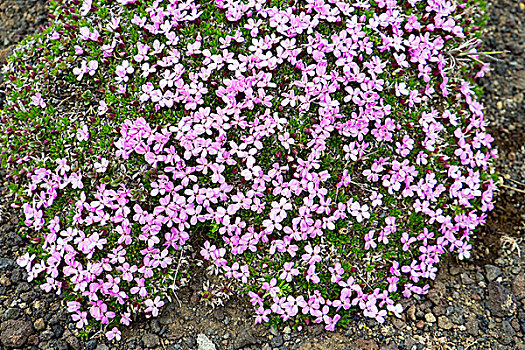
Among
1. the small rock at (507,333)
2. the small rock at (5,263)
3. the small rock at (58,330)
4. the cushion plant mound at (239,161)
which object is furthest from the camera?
the small rock at (5,263)

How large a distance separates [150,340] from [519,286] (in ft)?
11.0

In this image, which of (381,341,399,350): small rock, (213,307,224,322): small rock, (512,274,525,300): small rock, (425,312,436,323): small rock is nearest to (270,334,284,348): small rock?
(213,307,224,322): small rock

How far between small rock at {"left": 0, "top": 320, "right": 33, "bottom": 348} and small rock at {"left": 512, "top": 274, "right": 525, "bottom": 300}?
13.9 ft

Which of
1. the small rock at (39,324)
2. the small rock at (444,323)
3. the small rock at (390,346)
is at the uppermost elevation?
the small rock at (39,324)

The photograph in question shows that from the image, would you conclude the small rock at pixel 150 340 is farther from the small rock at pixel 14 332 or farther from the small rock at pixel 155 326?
the small rock at pixel 14 332

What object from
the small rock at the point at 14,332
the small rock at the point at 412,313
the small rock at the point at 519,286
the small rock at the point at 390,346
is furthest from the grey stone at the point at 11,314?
the small rock at the point at 519,286

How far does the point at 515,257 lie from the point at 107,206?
12.5 feet

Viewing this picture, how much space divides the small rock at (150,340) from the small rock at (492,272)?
304 cm

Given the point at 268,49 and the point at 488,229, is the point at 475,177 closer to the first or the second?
the point at 488,229

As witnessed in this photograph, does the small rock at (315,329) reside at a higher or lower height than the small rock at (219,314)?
lower

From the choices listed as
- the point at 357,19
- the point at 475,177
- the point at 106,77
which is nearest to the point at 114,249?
the point at 106,77

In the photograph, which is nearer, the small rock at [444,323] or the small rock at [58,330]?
the small rock at [58,330]

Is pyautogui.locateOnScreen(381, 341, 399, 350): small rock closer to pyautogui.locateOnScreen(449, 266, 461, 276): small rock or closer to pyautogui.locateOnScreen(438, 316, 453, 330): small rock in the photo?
pyautogui.locateOnScreen(438, 316, 453, 330): small rock

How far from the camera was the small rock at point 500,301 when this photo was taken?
4.50 meters
